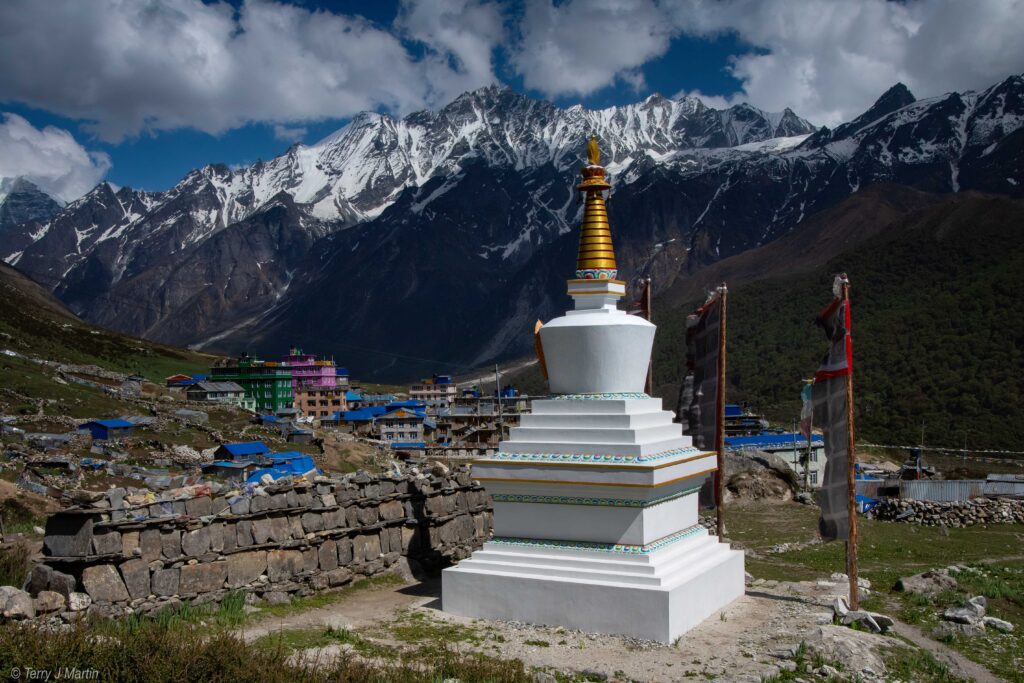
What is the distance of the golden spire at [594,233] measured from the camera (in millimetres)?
13297

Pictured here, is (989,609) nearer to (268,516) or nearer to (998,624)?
(998,624)

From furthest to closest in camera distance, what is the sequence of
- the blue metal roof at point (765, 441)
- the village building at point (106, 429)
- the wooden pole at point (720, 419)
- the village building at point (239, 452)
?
the blue metal roof at point (765, 441) < the village building at point (106, 429) < the village building at point (239, 452) < the wooden pole at point (720, 419)

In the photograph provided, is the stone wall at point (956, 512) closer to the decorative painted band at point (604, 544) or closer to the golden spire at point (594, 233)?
the decorative painted band at point (604, 544)

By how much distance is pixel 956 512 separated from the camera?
904 inches

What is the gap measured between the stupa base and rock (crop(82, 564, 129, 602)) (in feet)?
13.2

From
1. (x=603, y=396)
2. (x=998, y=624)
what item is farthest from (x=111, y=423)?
(x=998, y=624)

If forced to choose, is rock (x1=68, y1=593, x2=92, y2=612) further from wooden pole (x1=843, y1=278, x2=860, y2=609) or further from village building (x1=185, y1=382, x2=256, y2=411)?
village building (x1=185, y1=382, x2=256, y2=411)

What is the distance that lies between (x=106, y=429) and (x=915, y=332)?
57.3 meters

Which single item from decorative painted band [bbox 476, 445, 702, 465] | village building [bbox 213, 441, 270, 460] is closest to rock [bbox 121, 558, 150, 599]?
decorative painted band [bbox 476, 445, 702, 465]

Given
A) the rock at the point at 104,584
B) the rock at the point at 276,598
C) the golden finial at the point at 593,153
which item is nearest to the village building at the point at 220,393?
the golden finial at the point at 593,153

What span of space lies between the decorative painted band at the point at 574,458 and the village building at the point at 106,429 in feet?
106

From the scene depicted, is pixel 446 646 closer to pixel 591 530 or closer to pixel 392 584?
pixel 591 530

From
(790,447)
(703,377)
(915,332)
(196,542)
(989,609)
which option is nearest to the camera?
(196,542)

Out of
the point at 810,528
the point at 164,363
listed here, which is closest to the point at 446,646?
the point at 810,528
